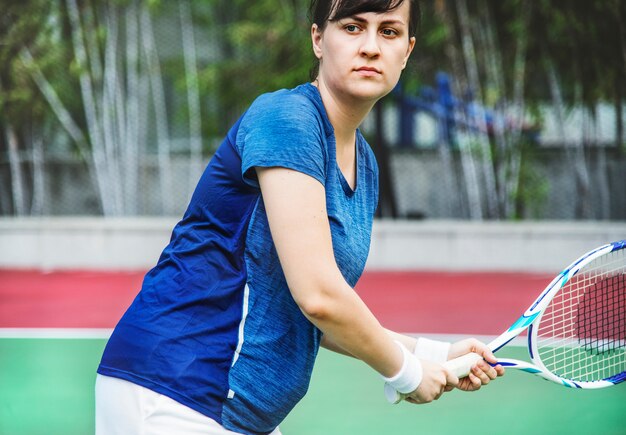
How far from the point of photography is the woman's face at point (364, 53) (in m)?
1.70

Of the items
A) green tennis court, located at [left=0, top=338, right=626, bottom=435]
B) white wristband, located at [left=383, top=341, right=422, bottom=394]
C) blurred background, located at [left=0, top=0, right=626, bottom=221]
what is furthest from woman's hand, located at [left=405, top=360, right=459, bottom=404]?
blurred background, located at [left=0, top=0, right=626, bottom=221]

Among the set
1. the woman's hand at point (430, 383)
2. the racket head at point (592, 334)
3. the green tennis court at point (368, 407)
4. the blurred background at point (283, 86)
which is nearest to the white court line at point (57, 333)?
the green tennis court at point (368, 407)

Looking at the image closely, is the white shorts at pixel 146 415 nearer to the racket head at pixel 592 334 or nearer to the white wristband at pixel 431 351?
the white wristband at pixel 431 351

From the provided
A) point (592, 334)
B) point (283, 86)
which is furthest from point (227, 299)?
point (283, 86)

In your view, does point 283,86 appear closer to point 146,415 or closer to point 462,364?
point 462,364

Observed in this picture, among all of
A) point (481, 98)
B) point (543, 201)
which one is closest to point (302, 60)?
point (481, 98)

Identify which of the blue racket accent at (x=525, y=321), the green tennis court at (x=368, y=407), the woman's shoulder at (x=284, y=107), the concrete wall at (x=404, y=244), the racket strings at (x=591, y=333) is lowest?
the concrete wall at (x=404, y=244)

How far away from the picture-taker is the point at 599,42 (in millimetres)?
8273

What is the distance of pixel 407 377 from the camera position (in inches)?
70.1

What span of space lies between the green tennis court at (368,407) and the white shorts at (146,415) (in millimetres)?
2051

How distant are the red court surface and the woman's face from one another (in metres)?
3.93

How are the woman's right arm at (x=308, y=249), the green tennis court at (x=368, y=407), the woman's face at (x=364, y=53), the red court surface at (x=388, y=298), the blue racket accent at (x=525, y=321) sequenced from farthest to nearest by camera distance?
1. the red court surface at (x=388, y=298)
2. the green tennis court at (x=368, y=407)
3. the blue racket accent at (x=525, y=321)
4. the woman's face at (x=364, y=53)
5. the woman's right arm at (x=308, y=249)

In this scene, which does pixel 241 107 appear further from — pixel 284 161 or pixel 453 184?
pixel 284 161

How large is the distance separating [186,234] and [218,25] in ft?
25.3
